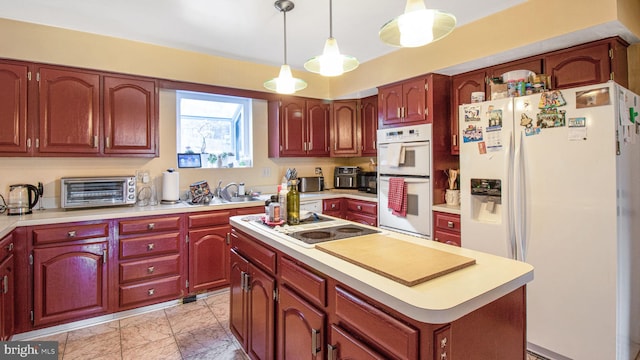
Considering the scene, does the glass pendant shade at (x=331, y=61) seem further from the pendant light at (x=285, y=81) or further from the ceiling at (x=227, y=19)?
the ceiling at (x=227, y=19)

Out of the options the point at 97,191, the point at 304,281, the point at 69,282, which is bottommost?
the point at 69,282

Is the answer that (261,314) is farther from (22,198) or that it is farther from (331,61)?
(22,198)

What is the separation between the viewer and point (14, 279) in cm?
226

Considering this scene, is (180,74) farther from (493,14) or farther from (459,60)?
(493,14)

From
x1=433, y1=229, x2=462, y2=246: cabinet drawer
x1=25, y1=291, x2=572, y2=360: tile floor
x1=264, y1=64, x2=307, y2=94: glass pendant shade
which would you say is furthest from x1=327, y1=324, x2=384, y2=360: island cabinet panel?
x1=433, y1=229, x2=462, y2=246: cabinet drawer

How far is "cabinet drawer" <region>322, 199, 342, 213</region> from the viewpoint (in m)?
3.81

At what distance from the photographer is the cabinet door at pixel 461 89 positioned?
112 inches

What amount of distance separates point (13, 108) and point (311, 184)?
2921 mm

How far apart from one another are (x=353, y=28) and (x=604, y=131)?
194 cm

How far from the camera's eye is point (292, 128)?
3.93 metres

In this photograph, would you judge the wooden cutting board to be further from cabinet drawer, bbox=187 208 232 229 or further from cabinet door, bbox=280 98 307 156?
cabinet door, bbox=280 98 307 156

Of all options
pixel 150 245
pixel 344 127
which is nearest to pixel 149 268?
pixel 150 245

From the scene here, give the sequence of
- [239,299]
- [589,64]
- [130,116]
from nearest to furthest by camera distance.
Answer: [239,299] → [589,64] → [130,116]

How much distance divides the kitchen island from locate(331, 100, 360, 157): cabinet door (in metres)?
2.59
